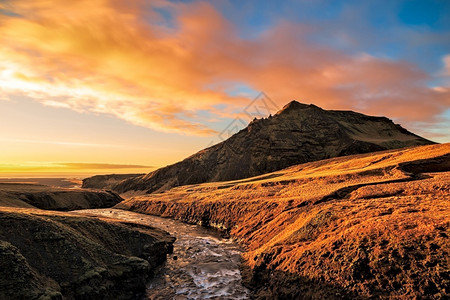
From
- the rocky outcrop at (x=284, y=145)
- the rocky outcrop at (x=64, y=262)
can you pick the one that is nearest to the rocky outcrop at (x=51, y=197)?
the rocky outcrop at (x=64, y=262)

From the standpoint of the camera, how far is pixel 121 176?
166 meters

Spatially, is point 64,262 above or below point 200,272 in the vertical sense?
above

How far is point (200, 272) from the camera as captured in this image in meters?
19.6

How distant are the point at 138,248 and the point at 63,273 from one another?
640cm

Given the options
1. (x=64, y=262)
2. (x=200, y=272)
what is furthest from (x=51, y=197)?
(x=200, y=272)

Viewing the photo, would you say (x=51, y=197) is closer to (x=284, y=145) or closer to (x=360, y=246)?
(x=360, y=246)

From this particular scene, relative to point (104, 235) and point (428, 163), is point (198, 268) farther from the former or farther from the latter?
point (428, 163)

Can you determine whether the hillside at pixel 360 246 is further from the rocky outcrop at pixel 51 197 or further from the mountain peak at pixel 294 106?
the mountain peak at pixel 294 106

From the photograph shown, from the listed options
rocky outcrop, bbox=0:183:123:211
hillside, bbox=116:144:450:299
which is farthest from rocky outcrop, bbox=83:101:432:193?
hillside, bbox=116:144:450:299

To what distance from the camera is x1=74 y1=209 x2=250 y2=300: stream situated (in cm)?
1620

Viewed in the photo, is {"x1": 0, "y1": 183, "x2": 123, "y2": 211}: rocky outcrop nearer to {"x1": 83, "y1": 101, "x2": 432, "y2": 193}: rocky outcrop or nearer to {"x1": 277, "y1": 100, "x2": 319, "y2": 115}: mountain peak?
{"x1": 83, "y1": 101, "x2": 432, "y2": 193}: rocky outcrop

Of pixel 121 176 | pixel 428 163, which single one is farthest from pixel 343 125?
pixel 121 176

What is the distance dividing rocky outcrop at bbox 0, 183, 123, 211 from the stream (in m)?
30.0

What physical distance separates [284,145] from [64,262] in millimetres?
92472
